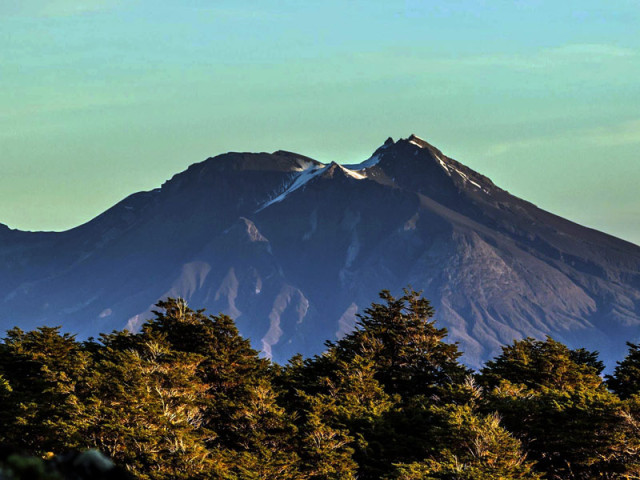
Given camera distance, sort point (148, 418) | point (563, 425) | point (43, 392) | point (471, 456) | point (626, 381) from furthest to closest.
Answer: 1. point (626, 381)
2. point (43, 392)
3. point (563, 425)
4. point (148, 418)
5. point (471, 456)

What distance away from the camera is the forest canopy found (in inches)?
2437

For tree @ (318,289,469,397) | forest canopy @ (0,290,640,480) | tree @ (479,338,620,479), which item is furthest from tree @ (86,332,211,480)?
tree @ (318,289,469,397)

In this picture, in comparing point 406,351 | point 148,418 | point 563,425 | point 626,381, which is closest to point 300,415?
point 148,418

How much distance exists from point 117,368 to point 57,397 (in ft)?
15.3

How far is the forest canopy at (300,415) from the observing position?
61906 millimetres

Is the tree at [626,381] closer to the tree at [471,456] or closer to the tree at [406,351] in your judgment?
the tree at [406,351]

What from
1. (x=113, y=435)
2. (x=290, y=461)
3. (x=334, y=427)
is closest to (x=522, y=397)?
(x=334, y=427)

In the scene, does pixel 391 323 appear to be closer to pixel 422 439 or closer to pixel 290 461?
pixel 422 439

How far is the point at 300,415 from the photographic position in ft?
261

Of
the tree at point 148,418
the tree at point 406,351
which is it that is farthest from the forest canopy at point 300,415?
the tree at point 406,351

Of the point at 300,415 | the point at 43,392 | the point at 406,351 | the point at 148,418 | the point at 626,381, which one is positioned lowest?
the point at 148,418

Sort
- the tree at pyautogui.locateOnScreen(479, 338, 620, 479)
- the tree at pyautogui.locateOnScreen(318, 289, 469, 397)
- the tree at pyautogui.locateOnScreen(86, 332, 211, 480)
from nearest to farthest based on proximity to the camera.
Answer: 1. the tree at pyautogui.locateOnScreen(86, 332, 211, 480)
2. the tree at pyautogui.locateOnScreen(479, 338, 620, 479)
3. the tree at pyautogui.locateOnScreen(318, 289, 469, 397)

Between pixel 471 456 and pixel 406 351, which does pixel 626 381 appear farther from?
pixel 471 456

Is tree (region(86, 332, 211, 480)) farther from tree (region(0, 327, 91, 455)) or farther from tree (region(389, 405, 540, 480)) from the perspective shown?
tree (region(389, 405, 540, 480))
